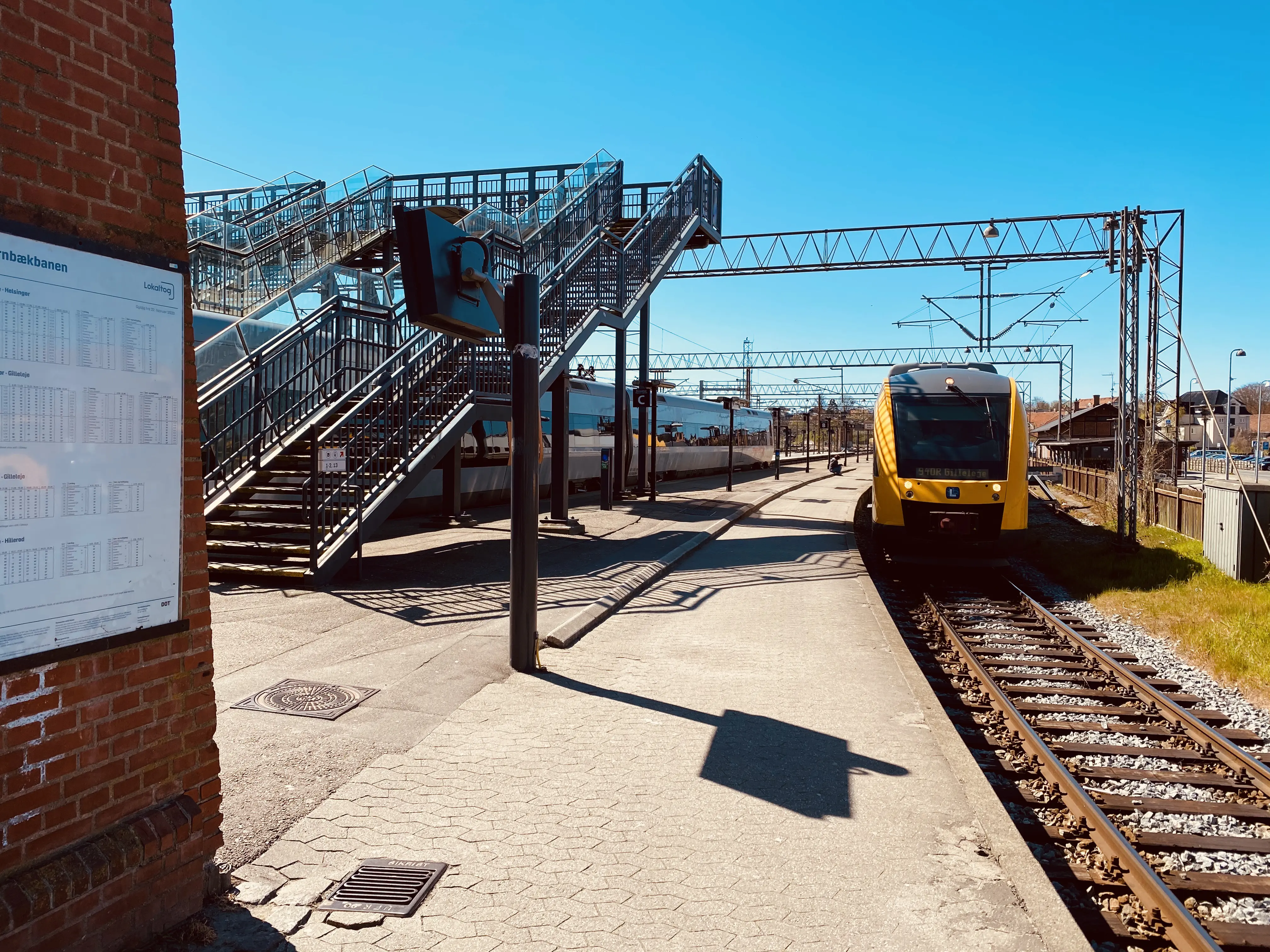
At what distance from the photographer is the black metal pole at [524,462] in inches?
262

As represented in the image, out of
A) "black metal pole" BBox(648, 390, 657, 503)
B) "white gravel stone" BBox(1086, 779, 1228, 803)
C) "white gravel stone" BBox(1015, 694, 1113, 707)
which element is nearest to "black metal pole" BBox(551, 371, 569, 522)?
"black metal pole" BBox(648, 390, 657, 503)

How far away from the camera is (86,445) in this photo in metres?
2.84

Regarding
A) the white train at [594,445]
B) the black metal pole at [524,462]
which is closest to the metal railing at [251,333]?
the white train at [594,445]

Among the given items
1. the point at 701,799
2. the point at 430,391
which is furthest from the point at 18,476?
the point at 430,391

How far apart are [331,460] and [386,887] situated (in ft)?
23.1

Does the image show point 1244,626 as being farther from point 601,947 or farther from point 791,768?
point 601,947

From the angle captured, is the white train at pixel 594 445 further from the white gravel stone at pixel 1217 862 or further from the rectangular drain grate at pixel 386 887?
the rectangular drain grate at pixel 386 887

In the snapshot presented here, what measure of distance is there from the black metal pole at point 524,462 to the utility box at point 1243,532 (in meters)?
9.66

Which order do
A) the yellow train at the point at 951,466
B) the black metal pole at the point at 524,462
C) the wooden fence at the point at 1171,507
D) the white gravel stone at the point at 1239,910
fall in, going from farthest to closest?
1. the wooden fence at the point at 1171,507
2. the yellow train at the point at 951,466
3. the black metal pole at the point at 524,462
4. the white gravel stone at the point at 1239,910

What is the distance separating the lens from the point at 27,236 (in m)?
2.64

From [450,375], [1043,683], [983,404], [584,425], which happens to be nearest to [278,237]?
[450,375]

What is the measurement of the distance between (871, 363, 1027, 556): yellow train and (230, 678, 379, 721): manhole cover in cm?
895

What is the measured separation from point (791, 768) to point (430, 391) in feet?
30.9

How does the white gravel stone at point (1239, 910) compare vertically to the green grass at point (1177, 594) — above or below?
below
